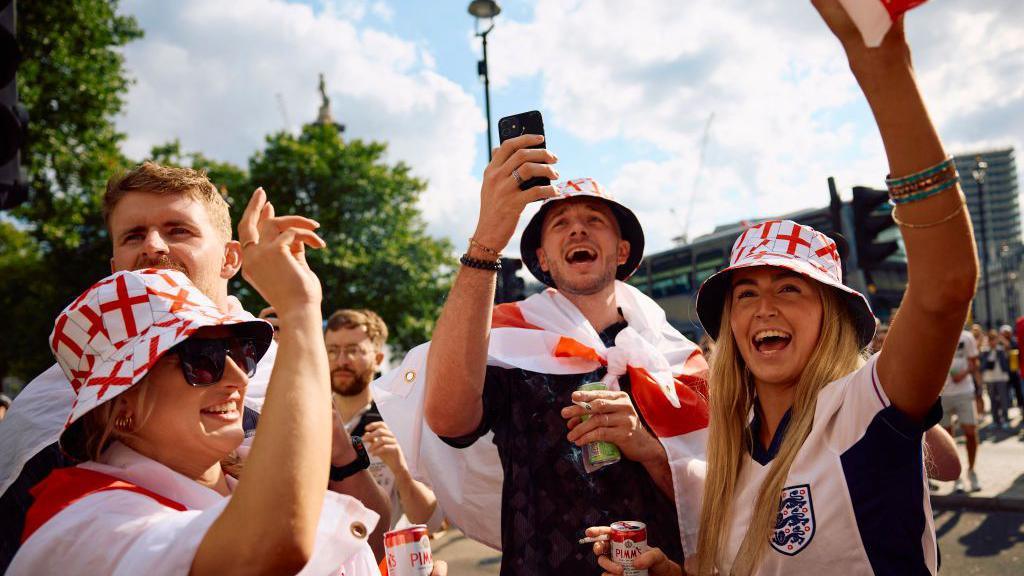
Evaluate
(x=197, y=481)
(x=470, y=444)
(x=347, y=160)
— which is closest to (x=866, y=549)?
(x=470, y=444)

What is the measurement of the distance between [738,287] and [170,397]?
1727mm

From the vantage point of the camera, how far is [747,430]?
229 cm

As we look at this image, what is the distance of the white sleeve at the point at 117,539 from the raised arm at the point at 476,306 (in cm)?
105

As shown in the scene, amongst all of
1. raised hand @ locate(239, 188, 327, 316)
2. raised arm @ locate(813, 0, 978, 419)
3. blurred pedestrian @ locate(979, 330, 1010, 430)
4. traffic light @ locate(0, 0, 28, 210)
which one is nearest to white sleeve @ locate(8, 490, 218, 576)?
raised hand @ locate(239, 188, 327, 316)

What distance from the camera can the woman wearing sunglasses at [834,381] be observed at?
144 cm

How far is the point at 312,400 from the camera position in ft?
4.21

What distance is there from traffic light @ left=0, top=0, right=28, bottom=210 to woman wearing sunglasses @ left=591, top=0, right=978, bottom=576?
320 cm

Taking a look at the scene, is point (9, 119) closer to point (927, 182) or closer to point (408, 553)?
point (408, 553)

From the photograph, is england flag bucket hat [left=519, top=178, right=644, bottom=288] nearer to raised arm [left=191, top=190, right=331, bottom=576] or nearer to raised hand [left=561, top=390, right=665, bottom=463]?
raised hand [left=561, top=390, right=665, bottom=463]

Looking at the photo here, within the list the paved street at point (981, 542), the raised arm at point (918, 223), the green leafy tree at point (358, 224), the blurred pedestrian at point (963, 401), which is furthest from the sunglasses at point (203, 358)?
the green leafy tree at point (358, 224)

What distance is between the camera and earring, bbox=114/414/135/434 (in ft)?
4.88

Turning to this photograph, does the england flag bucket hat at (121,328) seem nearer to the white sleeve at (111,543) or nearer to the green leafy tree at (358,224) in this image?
the white sleeve at (111,543)

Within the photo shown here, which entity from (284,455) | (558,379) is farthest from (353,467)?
(284,455)

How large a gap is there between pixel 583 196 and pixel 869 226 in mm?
4928
